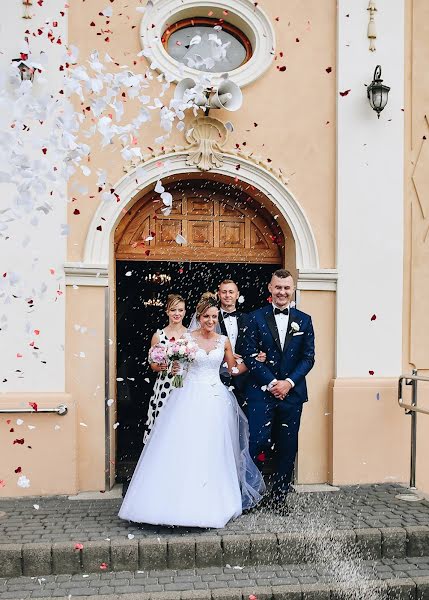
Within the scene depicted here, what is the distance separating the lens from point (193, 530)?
5461mm

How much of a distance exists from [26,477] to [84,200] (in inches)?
109

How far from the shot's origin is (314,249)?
708 centimetres

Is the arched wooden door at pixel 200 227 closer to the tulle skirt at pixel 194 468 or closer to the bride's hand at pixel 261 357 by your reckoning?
the bride's hand at pixel 261 357

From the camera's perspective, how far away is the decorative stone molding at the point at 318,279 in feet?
23.0

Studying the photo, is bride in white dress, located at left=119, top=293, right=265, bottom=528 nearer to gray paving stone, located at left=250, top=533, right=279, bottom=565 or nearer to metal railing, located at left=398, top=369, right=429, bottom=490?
gray paving stone, located at left=250, top=533, right=279, bottom=565

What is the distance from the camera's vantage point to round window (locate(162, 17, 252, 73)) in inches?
280

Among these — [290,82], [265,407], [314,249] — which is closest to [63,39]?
[290,82]

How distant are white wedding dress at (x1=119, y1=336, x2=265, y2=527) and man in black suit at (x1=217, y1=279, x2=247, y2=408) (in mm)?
353

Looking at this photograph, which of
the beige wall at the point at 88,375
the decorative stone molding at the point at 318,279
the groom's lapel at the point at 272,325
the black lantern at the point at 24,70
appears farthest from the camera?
the decorative stone molding at the point at 318,279

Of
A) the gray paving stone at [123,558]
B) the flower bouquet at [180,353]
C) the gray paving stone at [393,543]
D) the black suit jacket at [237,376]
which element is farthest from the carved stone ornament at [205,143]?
the gray paving stone at [393,543]

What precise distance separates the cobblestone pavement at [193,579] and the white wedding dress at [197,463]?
0.48 m

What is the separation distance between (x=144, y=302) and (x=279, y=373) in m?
4.00

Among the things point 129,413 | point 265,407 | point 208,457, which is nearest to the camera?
point 208,457

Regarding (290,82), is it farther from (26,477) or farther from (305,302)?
(26,477)
